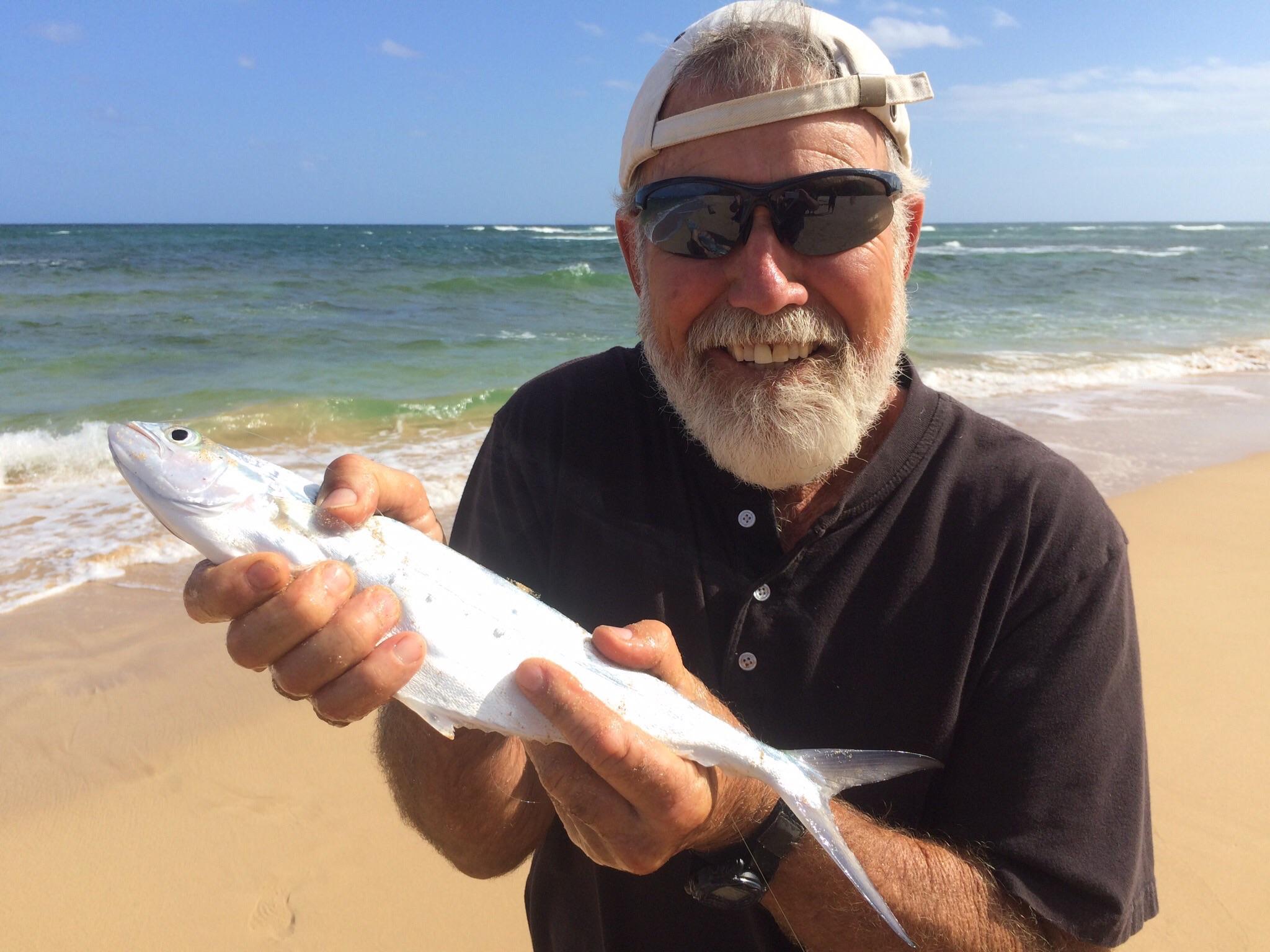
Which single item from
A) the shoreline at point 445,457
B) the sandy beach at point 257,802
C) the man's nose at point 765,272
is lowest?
the sandy beach at point 257,802

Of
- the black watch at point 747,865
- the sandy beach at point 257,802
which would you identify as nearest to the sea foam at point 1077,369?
the sandy beach at point 257,802

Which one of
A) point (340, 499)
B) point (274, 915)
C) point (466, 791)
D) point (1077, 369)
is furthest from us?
point (1077, 369)

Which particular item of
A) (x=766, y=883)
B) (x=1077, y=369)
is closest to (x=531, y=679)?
(x=766, y=883)

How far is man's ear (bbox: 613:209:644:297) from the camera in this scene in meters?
2.35

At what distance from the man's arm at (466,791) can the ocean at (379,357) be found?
14.2 feet

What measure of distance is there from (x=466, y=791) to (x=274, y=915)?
5.42ft

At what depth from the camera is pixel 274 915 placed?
3062mm

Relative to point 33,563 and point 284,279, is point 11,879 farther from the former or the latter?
point 284,279

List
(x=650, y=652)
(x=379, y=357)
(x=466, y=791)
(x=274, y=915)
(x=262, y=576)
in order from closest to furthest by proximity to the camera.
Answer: (x=262, y=576)
(x=650, y=652)
(x=466, y=791)
(x=274, y=915)
(x=379, y=357)

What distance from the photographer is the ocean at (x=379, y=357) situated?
24.1 feet

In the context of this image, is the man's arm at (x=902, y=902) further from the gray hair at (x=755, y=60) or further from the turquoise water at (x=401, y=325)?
the turquoise water at (x=401, y=325)

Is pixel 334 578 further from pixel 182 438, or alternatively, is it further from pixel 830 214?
pixel 830 214

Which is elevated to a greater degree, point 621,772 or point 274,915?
point 621,772

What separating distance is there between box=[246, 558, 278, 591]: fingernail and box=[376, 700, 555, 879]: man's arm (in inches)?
23.5
